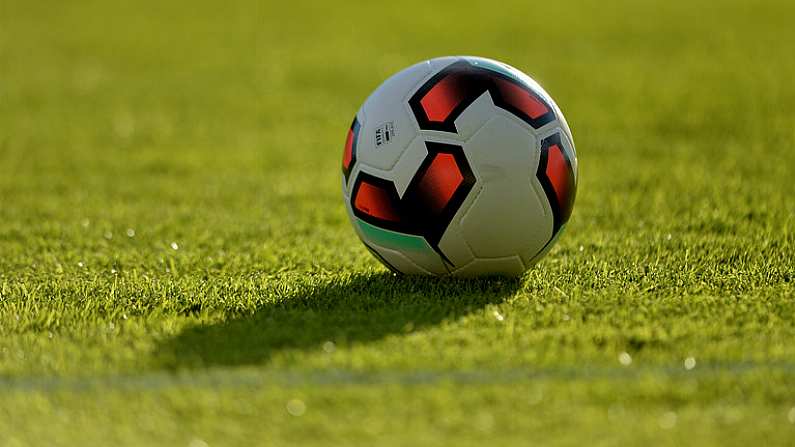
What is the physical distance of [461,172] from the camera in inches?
207

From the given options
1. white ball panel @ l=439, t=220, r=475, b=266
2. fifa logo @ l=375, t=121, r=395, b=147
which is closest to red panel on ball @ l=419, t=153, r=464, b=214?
white ball panel @ l=439, t=220, r=475, b=266

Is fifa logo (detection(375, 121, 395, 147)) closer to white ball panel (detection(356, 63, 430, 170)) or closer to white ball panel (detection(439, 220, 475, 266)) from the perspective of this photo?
white ball panel (detection(356, 63, 430, 170))

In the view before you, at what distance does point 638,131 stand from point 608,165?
1.36 m

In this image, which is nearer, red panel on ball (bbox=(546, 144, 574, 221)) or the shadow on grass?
the shadow on grass

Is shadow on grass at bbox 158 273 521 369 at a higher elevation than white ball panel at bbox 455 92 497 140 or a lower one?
lower

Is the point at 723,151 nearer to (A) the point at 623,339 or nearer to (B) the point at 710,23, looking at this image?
(A) the point at 623,339

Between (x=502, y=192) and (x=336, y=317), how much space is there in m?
0.99

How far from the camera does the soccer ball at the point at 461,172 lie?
5281 mm

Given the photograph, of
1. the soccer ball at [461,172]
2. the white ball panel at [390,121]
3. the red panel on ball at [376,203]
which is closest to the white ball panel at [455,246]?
the soccer ball at [461,172]

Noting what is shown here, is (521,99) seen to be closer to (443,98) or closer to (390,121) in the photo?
(443,98)

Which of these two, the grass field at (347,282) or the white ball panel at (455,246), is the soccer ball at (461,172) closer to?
the white ball panel at (455,246)

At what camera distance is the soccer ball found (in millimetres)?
5281

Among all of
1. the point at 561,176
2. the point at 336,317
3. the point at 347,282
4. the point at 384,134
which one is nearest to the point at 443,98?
the point at 384,134

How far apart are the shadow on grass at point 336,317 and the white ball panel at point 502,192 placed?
27 centimetres
